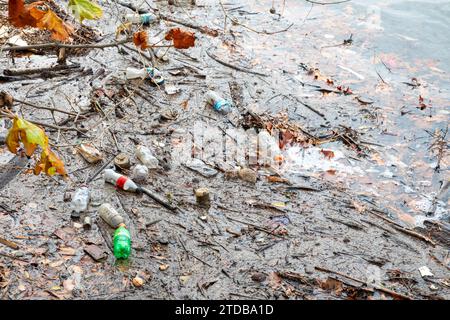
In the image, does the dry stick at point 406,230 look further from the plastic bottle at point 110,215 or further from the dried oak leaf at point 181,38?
the dried oak leaf at point 181,38

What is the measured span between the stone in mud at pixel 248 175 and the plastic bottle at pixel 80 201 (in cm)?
151

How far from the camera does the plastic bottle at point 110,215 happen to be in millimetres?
3773

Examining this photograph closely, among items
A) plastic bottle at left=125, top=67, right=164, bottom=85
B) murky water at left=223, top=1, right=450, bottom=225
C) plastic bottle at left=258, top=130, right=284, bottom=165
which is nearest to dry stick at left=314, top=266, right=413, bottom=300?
murky water at left=223, top=1, right=450, bottom=225

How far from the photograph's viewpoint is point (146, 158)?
14.8ft

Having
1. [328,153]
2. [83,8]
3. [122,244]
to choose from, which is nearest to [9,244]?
[122,244]

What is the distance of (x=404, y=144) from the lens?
5309 millimetres

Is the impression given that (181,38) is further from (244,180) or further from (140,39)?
(244,180)

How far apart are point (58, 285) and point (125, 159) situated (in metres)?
1.51

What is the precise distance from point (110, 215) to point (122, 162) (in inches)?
30.1

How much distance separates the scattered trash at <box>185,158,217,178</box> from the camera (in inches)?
179

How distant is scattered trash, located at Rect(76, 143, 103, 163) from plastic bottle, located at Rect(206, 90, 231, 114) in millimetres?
1576

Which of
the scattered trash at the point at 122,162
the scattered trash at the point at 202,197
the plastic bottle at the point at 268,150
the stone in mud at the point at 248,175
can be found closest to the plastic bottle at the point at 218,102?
the plastic bottle at the point at 268,150

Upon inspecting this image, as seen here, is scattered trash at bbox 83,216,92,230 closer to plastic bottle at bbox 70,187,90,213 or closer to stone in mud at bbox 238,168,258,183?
plastic bottle at bbox 70,187,90,213

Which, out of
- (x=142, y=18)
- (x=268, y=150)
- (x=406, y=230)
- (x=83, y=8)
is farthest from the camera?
(x=142, y=18)
